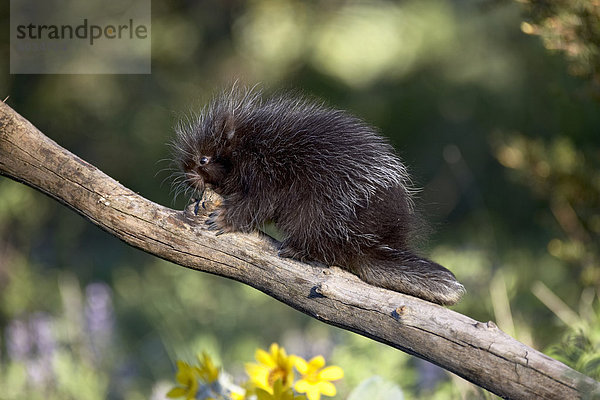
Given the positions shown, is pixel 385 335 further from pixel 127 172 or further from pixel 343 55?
pixel 127 172

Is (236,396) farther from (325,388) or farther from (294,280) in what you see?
(294,280)

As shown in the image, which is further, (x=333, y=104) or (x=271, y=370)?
(x=333, y=104)

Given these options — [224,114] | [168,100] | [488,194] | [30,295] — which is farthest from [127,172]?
[224,114]

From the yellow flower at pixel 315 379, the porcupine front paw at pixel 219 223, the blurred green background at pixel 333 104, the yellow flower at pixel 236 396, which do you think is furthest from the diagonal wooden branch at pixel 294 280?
the blurred green background at pixel 333 104

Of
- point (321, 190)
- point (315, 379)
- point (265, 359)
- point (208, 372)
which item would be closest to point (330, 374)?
point (315, 379)

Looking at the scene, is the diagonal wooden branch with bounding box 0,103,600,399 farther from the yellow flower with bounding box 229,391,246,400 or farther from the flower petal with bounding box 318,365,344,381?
the yellow flower with bounding box 229,391,246,400

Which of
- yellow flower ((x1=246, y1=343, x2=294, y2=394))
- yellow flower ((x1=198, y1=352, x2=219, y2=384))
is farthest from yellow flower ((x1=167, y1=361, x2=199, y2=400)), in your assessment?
yellow flower ((x1=246, y1=343, x2=294, y2=394))
